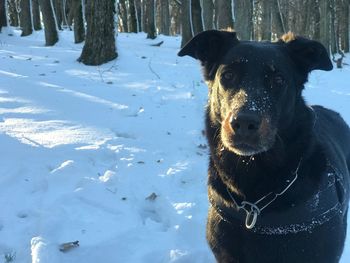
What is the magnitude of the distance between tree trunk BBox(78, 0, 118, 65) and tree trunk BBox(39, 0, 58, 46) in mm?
4478

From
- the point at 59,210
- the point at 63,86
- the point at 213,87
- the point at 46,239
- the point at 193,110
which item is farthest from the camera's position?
the point at 63,86

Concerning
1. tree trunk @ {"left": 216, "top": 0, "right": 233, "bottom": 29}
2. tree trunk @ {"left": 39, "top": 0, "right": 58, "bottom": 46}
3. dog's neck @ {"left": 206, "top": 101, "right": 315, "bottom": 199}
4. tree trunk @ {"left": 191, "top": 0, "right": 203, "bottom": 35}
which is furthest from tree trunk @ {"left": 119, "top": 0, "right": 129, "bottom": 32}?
dog's neck @ {"left": 206, "top": 101, "right": 315, "bottom": 199}

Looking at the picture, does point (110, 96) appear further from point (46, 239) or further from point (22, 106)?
point (46, 239)

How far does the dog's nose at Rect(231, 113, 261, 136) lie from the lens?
2.90m

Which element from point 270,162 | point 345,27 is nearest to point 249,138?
point 270,162

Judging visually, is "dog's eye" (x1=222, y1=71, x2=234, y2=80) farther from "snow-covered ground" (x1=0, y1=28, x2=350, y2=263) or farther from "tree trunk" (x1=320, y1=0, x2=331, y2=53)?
"tree trunk" (x1=320, y1=0, x2=331, y2=53)

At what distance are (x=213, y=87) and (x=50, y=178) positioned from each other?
2.58 meters

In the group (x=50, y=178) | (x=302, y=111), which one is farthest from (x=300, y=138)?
(x=50, y=178)

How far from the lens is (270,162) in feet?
10.8

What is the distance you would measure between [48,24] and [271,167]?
13649 millimetres

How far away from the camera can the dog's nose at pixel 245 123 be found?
290 centimetres

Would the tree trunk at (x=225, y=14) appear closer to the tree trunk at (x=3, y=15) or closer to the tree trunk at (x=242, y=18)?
the tree trunk at (x=242, y=18)

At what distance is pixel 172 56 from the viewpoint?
15.7 metres

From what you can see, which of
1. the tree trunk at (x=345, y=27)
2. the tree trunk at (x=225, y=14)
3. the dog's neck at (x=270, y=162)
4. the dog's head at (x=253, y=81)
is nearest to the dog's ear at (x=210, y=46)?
the dog's head at (x=253, y=81)
